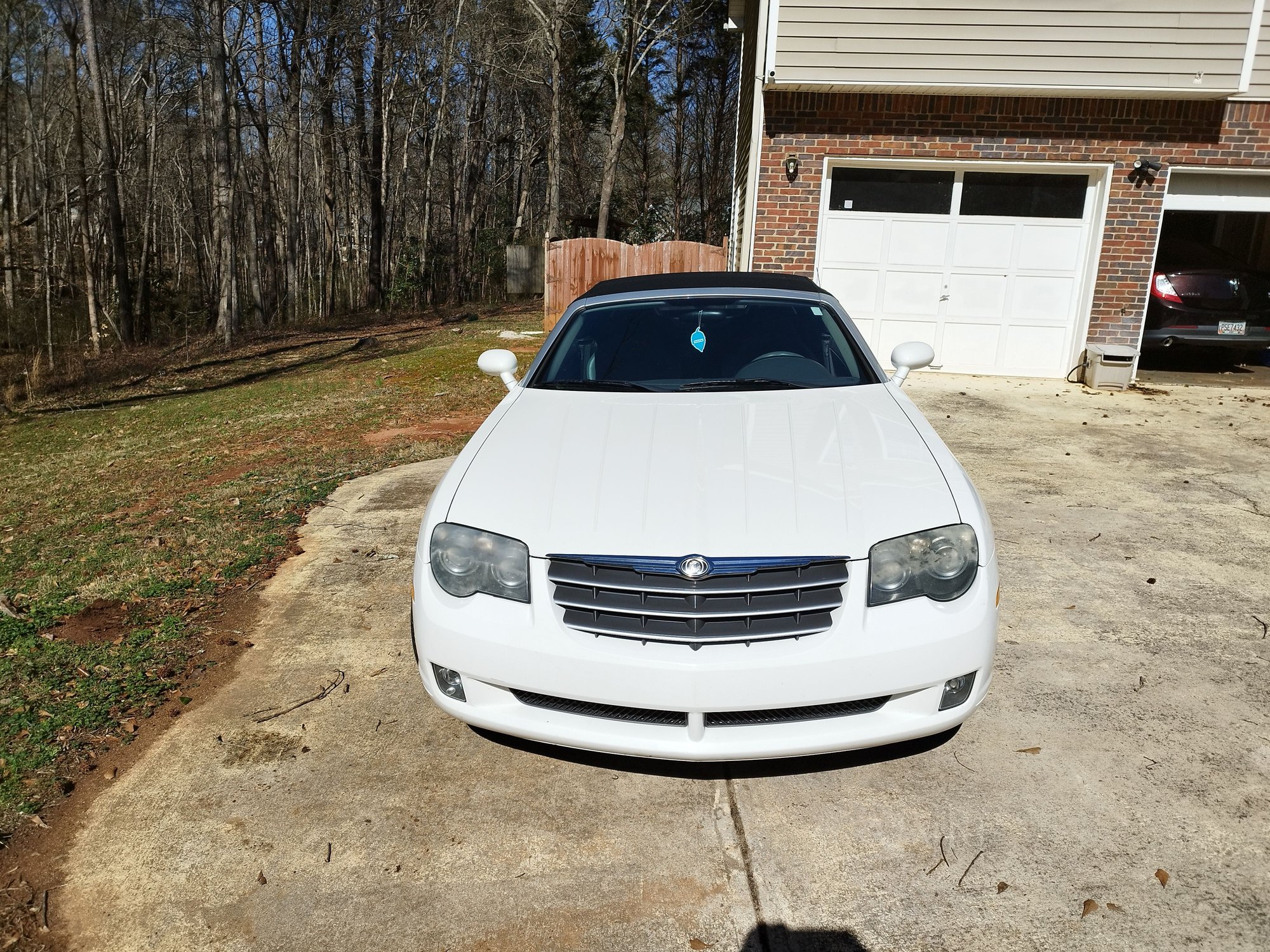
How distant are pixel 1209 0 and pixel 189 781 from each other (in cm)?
1163

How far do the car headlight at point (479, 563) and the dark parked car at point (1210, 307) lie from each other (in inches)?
412

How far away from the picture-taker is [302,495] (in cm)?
589

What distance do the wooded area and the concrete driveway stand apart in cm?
1348

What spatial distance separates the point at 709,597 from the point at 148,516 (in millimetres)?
4826

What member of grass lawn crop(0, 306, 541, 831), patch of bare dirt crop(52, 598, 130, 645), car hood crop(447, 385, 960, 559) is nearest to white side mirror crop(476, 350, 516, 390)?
car hood crop(447, 385, 960, 559)

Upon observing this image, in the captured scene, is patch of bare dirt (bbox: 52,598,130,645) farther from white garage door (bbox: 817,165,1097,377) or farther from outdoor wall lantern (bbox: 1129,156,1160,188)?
outdoor wall lantern (bbox: 1129,156,1160,188)

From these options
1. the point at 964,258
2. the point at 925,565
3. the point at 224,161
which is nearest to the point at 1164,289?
the point at 964,258

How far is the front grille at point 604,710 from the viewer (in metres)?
2.40

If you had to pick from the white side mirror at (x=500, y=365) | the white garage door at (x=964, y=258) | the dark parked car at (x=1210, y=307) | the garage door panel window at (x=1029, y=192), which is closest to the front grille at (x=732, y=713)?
the white side mirror at (x=500, y=365)

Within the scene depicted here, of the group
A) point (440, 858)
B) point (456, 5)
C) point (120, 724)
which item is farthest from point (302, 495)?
point (456, 5)

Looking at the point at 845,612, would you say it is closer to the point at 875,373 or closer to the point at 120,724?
the point at 875,373

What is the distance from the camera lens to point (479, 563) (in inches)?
100

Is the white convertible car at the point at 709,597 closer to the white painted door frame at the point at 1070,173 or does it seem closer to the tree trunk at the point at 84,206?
the white painted door frame at the point at 1070,173

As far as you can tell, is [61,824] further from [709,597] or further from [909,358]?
[909,358]
